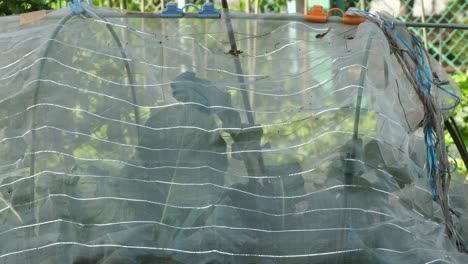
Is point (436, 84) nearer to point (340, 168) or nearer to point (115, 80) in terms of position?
point (340, 168)

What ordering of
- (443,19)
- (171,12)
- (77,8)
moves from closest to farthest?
(77,8), (171,12), (443,19)

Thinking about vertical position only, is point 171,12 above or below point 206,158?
above

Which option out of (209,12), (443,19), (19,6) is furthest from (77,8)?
(443,19)

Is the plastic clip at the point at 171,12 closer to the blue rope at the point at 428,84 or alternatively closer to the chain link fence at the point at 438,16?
the blue rope at the point at 428,84

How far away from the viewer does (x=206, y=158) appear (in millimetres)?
3074

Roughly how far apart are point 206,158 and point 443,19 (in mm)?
5255

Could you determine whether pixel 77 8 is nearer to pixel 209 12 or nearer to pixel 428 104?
pixel 209 12

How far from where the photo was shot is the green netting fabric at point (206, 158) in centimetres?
294

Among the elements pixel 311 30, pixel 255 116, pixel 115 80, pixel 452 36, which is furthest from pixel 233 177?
pixel 452 36

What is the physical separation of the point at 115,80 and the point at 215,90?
0.42 meters

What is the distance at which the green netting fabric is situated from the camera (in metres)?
2.94

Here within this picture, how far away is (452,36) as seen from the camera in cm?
769

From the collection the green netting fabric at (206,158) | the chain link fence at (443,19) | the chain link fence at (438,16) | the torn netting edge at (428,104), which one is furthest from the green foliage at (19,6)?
the chain link fence at (443,19)

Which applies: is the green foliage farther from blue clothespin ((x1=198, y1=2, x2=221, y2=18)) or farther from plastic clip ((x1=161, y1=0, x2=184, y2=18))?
blue clothespin ((x1=198, y1=2, x2=221, y2=18))
